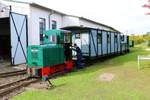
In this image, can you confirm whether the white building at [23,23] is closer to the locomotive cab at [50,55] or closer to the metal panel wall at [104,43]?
the locomotive cab at [50,55]

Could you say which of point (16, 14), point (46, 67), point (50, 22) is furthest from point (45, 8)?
point (46, 67)

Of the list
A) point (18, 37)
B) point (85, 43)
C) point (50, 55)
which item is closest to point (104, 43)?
point (85, 43)

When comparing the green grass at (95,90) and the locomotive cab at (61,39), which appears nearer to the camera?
the green grass at (95,90)

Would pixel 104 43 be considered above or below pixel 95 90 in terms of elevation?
above

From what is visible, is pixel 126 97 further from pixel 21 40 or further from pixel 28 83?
pixel 21 40

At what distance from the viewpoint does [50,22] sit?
2223cm

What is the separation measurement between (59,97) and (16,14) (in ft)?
37.1

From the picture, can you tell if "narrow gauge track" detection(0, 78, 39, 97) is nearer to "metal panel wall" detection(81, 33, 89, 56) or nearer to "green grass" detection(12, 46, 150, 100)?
"green grass" detection(12, 46, 150, 100)

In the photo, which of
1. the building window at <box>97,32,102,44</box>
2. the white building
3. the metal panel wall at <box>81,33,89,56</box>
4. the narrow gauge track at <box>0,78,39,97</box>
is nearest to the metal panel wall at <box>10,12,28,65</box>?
the white building

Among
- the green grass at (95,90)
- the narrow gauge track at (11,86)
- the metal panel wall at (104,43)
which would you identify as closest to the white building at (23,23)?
the metal panel wall at (104,43)

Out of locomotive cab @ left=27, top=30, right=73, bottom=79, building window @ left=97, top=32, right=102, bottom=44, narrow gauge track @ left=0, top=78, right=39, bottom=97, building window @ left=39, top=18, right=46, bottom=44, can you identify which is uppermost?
building window @ left=39, top=18, right=46, bottom=44

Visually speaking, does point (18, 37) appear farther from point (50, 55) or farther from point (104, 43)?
point (104, 43)

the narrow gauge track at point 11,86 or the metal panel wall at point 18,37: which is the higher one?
the metal panel wall at point 18,37

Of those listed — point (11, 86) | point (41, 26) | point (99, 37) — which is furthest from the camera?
point (41, 26)
